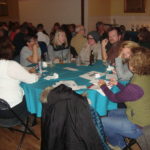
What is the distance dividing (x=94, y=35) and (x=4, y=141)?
227cm

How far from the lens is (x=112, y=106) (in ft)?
8.80

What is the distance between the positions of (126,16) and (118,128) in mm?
6898

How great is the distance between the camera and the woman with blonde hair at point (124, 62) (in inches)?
106

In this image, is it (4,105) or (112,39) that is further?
(112,39)

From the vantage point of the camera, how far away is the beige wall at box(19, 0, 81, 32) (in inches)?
328

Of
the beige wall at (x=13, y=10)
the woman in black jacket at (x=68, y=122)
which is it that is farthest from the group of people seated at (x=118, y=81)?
the beige wall at (x=13, y=10)

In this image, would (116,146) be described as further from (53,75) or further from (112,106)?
(53,75)

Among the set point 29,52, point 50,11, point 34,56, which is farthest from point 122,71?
point 50,11

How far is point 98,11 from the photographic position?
8281mm

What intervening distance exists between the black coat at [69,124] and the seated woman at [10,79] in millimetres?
710

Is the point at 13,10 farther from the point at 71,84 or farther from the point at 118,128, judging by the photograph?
the point at 118,128

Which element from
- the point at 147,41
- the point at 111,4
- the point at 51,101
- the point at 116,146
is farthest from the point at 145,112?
the point at 111,4

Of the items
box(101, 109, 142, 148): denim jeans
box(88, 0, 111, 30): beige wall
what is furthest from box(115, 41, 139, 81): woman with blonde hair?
box(88, 0, 111, 30): beige wall

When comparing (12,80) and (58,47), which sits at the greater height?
(58,47)
